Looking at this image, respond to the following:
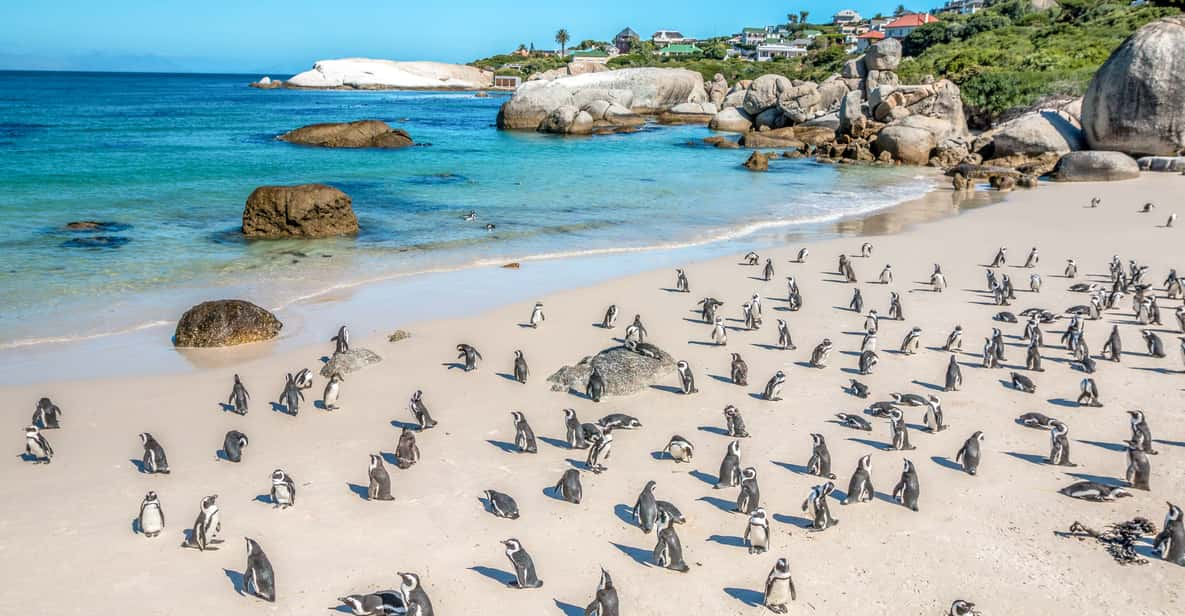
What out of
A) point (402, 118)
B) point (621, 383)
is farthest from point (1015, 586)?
point (402, 118)

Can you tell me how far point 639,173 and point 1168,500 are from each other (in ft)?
115

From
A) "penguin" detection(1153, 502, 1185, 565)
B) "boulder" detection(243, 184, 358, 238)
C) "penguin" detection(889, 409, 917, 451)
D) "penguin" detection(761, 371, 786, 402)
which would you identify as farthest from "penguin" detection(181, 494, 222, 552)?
"boulder" detection(243, 184, 358, 238)

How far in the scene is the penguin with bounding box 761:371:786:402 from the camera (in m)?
12.7

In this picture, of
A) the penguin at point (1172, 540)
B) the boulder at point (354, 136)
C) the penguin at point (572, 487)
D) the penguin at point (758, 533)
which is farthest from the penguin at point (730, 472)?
the boulder at point (354, 136)

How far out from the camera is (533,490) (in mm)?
10234

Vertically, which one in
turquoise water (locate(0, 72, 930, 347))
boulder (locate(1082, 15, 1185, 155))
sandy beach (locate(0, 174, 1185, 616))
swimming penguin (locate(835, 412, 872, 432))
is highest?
boulder (locate(1082, 15, 1185, 155))

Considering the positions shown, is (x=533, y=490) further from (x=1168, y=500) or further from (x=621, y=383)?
(x=1168, y=500)

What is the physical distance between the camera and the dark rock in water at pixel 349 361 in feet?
45.4

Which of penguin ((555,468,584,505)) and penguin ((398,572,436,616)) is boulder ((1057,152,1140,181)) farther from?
penguin ((398,572,436,616))

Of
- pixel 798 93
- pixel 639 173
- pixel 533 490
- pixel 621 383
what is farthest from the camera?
pixel 798 93

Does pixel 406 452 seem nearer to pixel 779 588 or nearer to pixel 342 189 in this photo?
pixel 779 588

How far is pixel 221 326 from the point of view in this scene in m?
15.6

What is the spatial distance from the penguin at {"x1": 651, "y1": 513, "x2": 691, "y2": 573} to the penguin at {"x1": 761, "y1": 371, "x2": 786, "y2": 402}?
4.49m

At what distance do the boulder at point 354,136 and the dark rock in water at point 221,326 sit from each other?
41.8 metres
